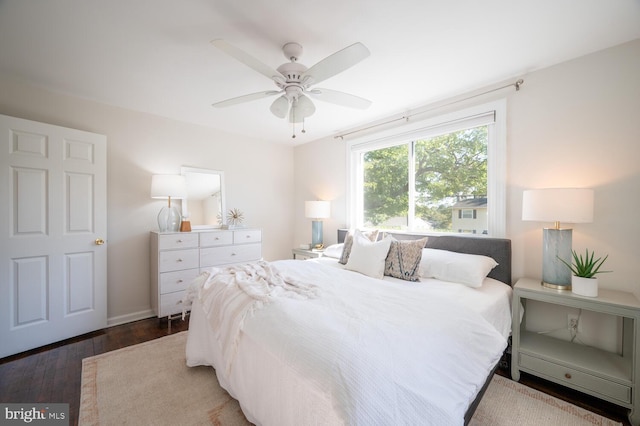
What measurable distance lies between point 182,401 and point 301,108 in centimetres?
233

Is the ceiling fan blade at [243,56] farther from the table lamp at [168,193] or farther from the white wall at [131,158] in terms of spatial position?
the white wall at [131,158]

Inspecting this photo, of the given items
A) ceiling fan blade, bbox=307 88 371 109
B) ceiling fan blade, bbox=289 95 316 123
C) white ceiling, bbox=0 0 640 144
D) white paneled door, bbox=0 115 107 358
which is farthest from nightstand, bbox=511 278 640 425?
white paneled door, bbox=0 115 107 358

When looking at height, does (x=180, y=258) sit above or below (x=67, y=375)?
above

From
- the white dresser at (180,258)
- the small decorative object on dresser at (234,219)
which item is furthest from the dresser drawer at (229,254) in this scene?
the small decorative object on dresser at (234,219)

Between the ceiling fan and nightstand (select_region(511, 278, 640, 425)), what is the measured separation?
206cm

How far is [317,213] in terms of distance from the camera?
12.6 ft

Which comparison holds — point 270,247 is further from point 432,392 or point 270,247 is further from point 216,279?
point 432,392

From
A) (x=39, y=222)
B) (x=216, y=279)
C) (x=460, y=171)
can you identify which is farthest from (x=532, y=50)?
(x=39, y=222)

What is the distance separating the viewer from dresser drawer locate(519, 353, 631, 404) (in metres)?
1.60

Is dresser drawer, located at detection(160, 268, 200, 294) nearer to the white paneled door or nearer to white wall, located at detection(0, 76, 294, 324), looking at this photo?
white wall, located at detection(0, 76, 294, 324)

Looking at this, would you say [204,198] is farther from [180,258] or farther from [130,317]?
[130,317]

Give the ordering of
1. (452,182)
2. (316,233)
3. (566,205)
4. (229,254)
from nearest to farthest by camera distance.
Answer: (566,205) < (452,182) < (229,254) < (316,233)

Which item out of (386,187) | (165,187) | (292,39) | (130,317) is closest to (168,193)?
(165,187)

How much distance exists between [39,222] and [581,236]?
485 centimetres
